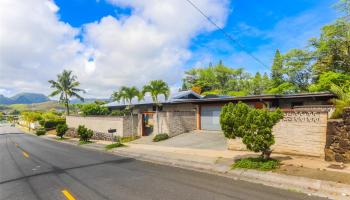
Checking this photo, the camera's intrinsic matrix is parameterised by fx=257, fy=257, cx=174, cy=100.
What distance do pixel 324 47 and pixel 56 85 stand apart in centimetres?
5208

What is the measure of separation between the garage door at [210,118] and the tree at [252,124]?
1331 centimetres

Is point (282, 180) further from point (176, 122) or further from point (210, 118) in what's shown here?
point (176, 122)

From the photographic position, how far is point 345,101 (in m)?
12.3

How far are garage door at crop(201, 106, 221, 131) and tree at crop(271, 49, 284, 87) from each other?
25363mm

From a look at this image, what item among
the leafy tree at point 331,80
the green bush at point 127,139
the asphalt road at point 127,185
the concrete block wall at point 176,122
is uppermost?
the leafy tree at point 331,80

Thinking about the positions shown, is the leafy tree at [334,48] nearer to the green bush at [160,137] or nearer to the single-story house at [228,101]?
the single-story house at [228,101]

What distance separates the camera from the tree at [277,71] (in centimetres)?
4538

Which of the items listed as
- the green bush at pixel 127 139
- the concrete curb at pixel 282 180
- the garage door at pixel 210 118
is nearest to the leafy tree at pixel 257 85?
the garage door at pixel 210 118

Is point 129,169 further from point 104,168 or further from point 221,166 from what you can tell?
point 221,166

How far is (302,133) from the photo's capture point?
1278 centimetres

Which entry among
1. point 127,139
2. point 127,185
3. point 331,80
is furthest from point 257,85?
point 127,185

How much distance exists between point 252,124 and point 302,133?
3801 millimetres

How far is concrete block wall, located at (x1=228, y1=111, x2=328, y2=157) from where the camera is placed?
12.1 metres

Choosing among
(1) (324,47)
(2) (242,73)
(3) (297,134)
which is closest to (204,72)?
(2) (242,73)
